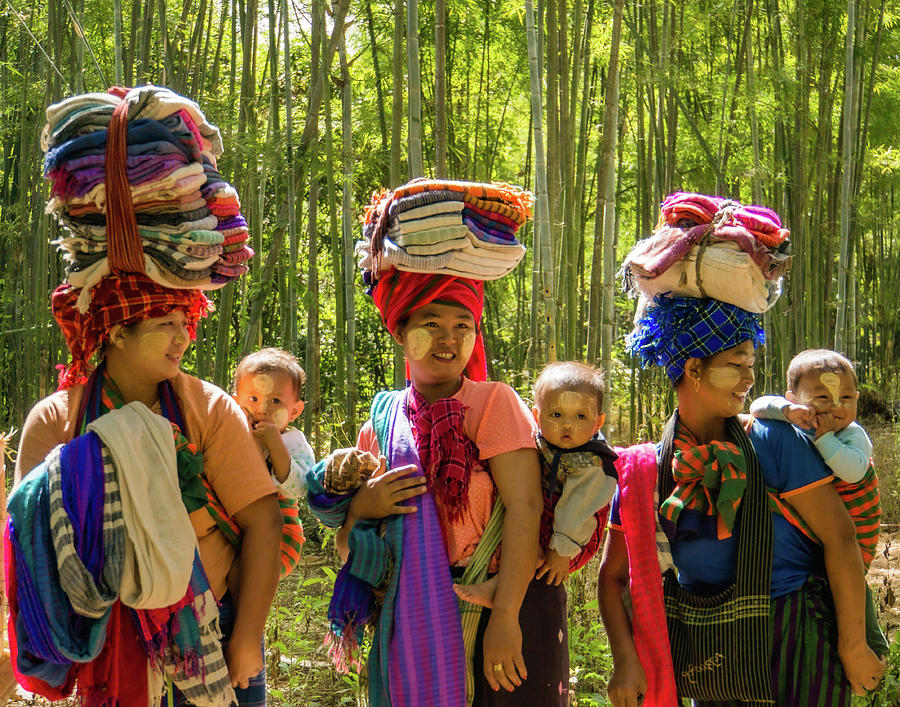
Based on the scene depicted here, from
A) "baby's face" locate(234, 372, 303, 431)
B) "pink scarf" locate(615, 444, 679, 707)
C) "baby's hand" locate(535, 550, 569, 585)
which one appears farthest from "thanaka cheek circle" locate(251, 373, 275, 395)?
"pink scarf" locate(615, 444, 679, 707)

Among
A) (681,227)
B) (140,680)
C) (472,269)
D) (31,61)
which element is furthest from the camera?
(31,61)

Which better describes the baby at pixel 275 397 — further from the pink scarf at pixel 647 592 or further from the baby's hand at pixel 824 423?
the baby's hand at pixel 824 423

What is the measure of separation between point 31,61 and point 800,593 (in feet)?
22.1

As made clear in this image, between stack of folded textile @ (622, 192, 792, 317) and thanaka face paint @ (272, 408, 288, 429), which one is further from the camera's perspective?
thanaka face paint @ (272, 408, 288, 429)

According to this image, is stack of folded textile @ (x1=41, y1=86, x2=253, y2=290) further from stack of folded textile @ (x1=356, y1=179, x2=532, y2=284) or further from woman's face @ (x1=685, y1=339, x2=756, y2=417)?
woman's face @ (x1=685, y1=339, x2=756, y2=417)

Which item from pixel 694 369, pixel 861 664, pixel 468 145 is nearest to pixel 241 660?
pixel 694 369

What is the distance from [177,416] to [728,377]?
1176 mm

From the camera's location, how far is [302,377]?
224cm

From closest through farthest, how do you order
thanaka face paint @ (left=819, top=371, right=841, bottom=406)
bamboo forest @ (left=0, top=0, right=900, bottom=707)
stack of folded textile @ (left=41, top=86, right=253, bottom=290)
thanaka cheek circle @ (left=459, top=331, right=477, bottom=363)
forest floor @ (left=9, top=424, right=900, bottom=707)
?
stack of folded textile @ (left=41, top=86, right=253, bottom=290) → thanaka cheek circle @ (left=459, top=331, right=477, bottom=363) → thanaka face paint @ (left=819, top=371, right=841, bottom=406) → forest floor @ (left=9, top=424, right=900, bottom=707) → bamboo forest @ (left=0, top=0, right=900, bottom=707)

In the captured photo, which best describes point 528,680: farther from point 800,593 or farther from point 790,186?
point 790,186

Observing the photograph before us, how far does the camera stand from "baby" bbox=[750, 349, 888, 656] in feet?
6.57

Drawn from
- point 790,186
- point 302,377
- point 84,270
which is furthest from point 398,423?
point 790,186

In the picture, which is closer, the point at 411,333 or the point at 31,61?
the point at 411,333

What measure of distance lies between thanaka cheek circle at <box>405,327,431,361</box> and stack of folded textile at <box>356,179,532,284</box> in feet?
0.43
